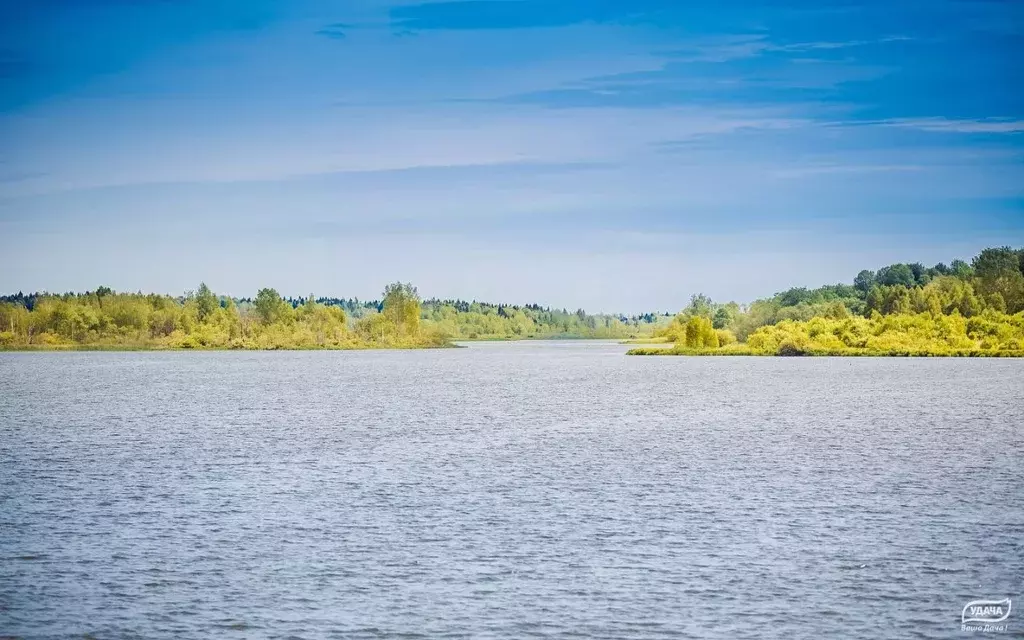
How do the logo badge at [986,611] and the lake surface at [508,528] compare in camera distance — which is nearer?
the logo badge at [986,611]

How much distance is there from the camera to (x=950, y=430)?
173ft

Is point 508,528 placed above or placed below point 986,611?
above

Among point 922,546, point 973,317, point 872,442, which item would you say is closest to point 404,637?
point 922,546

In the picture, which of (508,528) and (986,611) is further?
(508,528)

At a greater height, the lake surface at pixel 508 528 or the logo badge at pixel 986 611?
the lake surface at pixel 508 528

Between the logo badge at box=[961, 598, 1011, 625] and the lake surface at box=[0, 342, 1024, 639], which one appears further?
the lake surface at box=[0, 342, 1024, 639]

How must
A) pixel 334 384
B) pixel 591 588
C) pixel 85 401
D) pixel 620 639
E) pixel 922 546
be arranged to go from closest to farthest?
pixel 620 639
pixel 591 588
pixel 922 546
pixel 85 401
pixel 334 384

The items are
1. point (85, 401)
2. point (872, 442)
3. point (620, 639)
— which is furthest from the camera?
point (85, 401)

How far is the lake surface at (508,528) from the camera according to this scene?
710 inches

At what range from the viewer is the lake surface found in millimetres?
18031

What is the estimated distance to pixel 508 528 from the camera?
2561 centimetres

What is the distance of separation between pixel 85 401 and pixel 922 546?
230 feet

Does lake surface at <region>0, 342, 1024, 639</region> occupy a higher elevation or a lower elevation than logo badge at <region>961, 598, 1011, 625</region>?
higher

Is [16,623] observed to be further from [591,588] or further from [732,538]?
[732,538]
